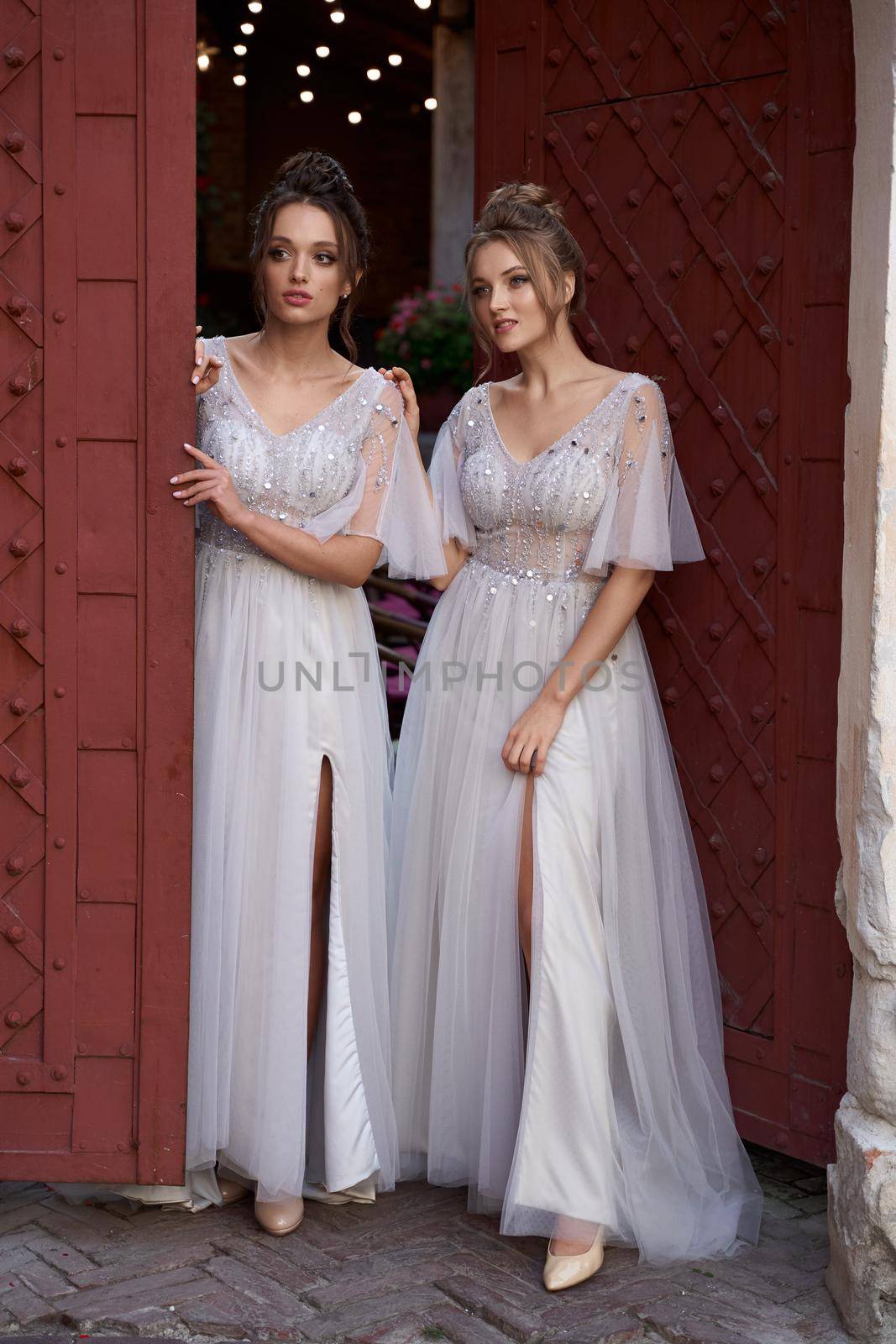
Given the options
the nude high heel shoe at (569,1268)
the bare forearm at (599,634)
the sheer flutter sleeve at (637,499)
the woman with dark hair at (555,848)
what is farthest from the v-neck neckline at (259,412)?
the nude high heel shoe at (569,1268)

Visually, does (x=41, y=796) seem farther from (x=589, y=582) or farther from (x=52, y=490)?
(x=589, y=582)

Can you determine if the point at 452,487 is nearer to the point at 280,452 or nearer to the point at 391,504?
the point at 391,504

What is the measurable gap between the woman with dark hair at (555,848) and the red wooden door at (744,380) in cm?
17

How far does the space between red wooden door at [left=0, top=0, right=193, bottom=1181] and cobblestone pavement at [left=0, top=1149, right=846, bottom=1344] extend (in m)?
0.21

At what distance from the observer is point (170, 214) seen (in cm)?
290

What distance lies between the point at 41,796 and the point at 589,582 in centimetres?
127

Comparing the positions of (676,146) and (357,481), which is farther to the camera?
(676,146)

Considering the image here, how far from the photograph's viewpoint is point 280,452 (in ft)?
10.5

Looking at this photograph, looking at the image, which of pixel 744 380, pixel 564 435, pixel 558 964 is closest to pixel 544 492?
pixel 564 435

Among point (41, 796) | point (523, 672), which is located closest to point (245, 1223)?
point (41, 796)

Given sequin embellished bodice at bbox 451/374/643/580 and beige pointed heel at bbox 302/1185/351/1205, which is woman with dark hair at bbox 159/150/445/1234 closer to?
beige pointed heel at bbox 302/1185/351/1205

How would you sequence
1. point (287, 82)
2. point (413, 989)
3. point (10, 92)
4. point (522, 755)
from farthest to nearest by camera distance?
point (287, 82), point (413, 989), point (522, 755), point (10, 92)

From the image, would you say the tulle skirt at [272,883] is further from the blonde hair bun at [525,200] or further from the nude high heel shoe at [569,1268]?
the blonde hair bun at [525,200]

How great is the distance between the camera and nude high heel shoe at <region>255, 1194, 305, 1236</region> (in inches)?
126
